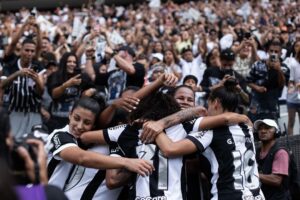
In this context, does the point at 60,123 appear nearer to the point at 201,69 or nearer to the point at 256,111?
the point at 256,111

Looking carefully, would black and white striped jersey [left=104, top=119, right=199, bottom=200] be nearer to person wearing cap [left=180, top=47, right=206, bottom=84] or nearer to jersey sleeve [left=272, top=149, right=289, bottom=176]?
jersey sleeve [left=272, top=149, right=289, bottom=176]

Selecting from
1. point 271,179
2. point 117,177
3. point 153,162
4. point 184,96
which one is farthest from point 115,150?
point 271,179

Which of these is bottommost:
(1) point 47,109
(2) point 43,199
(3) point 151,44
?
(2) point 43,199

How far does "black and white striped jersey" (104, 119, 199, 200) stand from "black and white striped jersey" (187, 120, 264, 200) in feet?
0.61

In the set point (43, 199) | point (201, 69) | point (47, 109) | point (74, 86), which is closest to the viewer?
point (43, 199)

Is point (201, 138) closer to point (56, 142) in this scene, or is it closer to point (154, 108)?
point (154, 108)

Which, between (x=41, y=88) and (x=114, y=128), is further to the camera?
(x=41, y=88)

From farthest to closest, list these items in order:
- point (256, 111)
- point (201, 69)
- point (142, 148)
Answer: point (201, 69) → point (256, 111) → point (142, 148)

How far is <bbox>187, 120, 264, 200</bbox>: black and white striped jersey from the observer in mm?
4477

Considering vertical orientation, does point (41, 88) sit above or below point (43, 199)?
above

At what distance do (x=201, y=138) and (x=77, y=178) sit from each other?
923 millimetres

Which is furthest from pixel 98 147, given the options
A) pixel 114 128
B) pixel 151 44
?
pixel 151 44

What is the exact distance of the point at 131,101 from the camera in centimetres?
455

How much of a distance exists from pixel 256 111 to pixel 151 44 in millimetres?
5319
